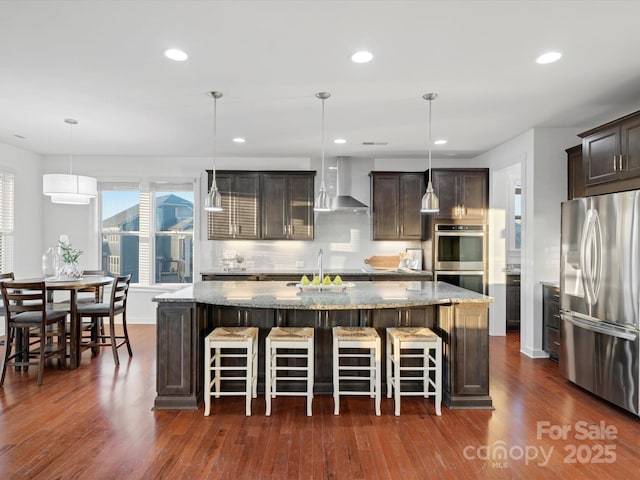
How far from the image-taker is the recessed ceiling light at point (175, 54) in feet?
9.24

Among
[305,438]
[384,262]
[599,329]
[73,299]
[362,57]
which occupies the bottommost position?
[305,438]

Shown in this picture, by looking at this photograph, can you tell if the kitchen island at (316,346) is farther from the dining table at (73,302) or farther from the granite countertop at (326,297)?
the dining table at (73,302)

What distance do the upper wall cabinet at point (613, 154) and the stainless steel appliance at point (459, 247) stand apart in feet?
6.85

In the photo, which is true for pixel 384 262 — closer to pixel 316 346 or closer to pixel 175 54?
pixel 316 346

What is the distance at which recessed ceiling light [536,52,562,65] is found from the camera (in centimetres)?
286

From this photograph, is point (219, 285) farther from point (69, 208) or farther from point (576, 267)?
point (69, 208)

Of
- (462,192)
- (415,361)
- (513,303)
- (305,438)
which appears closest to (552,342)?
(513,303)

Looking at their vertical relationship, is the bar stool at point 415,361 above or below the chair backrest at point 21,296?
below

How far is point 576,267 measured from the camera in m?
3.71

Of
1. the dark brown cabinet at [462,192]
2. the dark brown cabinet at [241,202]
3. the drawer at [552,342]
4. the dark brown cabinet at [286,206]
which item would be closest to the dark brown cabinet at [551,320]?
the drawer at [552,342]

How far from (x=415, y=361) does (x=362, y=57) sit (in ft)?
8.36

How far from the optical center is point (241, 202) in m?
6.21

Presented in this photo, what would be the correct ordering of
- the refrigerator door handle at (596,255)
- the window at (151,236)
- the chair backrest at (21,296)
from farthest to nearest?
the window at (151,236) → the chair backrest at (21,296) → the refrigerator door handle at (596,255)

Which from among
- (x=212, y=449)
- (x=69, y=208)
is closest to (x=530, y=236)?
(x=212, y=449)
